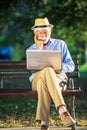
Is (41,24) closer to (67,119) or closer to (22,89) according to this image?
(22,89)

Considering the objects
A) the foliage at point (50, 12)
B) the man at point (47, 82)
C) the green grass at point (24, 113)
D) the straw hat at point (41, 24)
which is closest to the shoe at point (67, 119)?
the man at point (47, 82)

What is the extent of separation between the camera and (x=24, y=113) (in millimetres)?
9234

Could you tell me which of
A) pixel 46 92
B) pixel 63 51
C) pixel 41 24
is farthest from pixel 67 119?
pixel 41 24

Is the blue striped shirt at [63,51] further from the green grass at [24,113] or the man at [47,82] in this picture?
the green grass at [24,113]

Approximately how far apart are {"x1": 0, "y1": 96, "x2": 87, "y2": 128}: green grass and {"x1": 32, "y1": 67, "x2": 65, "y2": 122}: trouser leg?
1.11m

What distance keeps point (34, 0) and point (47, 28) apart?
5238 millimetres

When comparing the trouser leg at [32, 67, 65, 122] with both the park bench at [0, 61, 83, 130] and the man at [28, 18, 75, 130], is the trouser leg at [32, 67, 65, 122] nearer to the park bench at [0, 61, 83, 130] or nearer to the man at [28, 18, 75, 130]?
the man at [28, 18, 75, 130]

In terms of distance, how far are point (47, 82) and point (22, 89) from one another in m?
0.98

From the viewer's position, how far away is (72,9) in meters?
14.8

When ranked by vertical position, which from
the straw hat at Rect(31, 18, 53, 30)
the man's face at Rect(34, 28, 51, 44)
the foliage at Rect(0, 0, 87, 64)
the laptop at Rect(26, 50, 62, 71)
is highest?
the foliage at Rect(0, 0, 87, 64)

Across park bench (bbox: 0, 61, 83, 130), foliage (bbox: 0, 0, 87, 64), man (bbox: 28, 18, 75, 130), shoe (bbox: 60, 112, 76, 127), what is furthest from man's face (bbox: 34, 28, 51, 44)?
foliage (bbox: 0, 0, 87, 64)

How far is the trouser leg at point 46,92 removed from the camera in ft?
24.5

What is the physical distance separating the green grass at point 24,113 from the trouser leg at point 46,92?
1.11 meters

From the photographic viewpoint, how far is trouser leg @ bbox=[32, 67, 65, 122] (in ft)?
24.5
